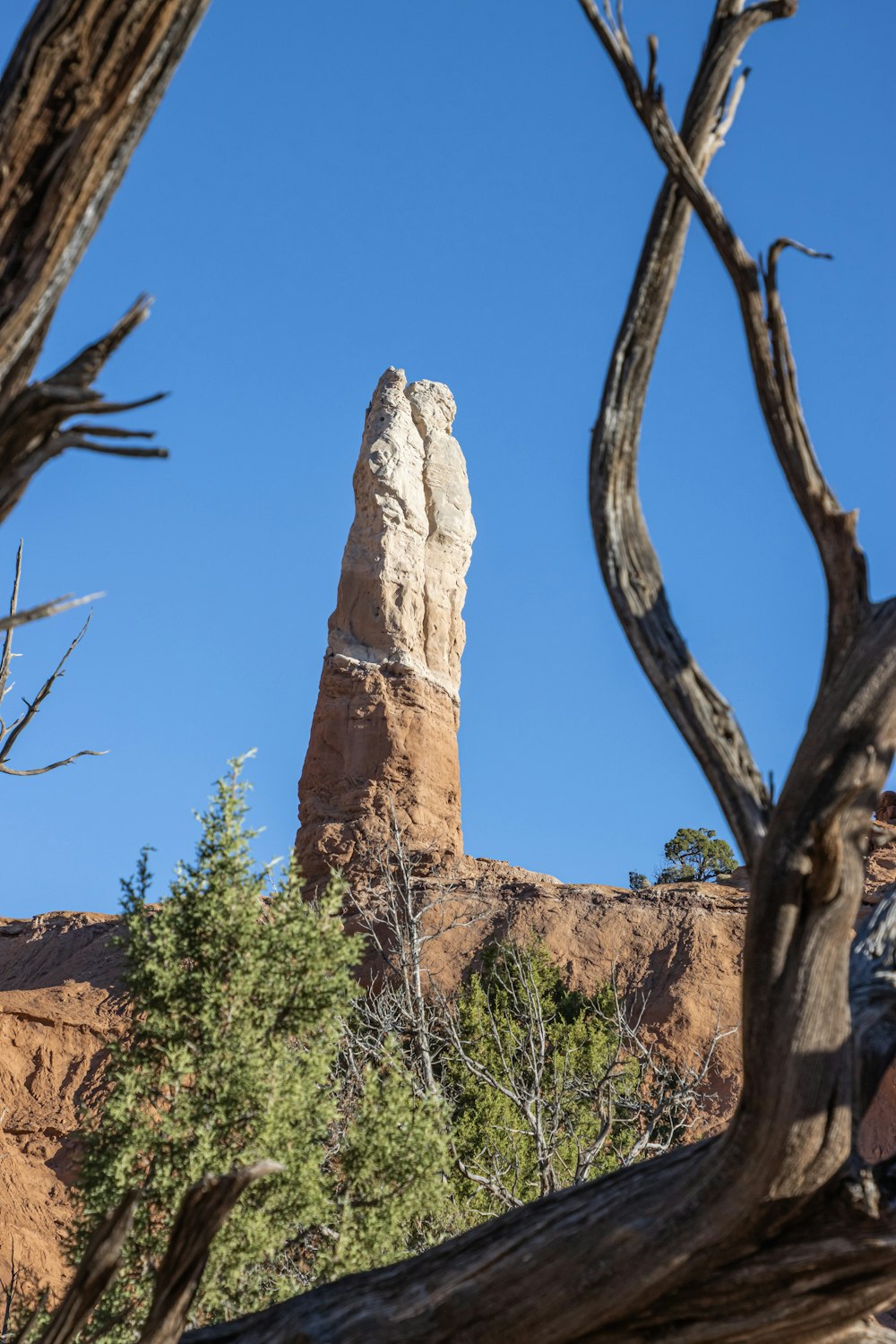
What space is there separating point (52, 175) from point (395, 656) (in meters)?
28.0

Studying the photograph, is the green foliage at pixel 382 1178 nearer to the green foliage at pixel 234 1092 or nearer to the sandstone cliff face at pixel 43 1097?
the green foliage at pixel 234 1092

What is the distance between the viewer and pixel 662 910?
26.5m

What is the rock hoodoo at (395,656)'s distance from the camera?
29.3m

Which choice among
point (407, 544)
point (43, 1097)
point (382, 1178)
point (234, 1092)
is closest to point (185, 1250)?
point (234, 1092)

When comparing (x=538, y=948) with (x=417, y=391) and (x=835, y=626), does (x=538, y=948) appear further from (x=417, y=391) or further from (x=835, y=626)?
(x=835, y=626)

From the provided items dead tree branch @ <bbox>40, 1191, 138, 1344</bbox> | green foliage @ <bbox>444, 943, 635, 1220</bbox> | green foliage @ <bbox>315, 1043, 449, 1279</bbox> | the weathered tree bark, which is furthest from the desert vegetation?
the weathered tree bark

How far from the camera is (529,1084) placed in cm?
2034

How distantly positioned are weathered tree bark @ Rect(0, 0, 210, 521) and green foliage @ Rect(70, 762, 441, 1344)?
19.5 feet

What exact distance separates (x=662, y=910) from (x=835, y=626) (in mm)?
23123

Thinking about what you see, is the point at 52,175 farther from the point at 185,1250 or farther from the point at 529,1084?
the point at 529,1084

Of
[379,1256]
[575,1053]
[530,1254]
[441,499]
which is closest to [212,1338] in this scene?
[530,1254]

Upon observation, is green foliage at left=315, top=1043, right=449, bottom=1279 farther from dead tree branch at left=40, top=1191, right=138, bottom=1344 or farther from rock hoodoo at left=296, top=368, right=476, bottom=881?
rock hoodoo at left=296, top=368, right=476, bottom=881

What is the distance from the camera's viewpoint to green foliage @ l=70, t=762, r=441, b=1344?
7.93m

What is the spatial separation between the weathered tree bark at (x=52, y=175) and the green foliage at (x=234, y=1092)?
5946 millimetres
